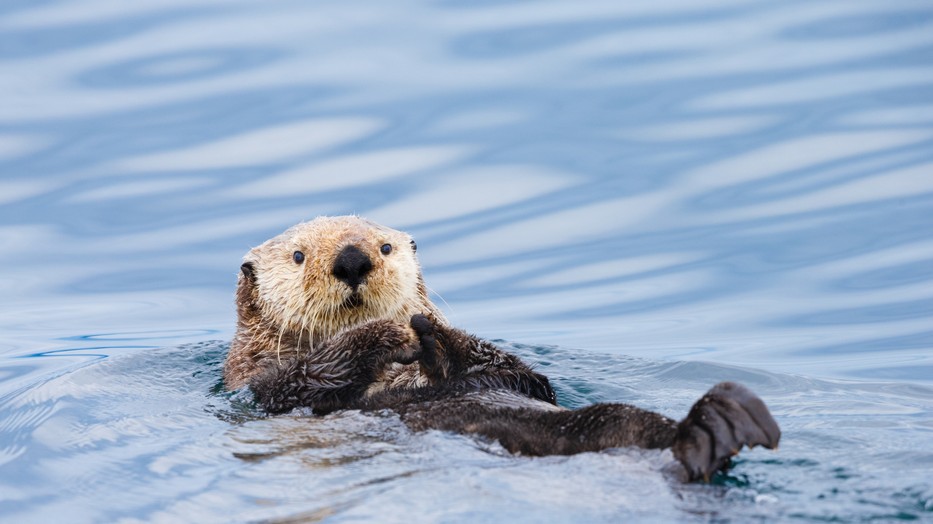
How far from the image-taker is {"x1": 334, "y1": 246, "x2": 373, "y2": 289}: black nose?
539 cm

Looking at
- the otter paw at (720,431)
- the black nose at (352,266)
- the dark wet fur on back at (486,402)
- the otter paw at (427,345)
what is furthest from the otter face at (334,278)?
the otter paw at (720,431)

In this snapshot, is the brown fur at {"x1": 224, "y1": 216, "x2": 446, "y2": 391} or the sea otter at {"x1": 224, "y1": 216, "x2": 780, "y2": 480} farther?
the brown fur at {"x1": 224, "y1": 216, "x2": 446, "y2": 391}

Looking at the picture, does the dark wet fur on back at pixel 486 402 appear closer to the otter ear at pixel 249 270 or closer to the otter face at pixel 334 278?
the otter face at pixel 334 278

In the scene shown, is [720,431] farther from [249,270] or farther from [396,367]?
[249,270]

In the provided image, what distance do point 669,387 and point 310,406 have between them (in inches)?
84.8

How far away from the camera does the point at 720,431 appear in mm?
3877

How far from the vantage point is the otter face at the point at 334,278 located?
5523 millimetres

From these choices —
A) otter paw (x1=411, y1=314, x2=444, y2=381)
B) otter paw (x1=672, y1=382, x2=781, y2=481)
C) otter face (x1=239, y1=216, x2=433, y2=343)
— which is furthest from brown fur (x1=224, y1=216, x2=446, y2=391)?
otter paw (x1=672, y1=382, x2=781, y2=481)

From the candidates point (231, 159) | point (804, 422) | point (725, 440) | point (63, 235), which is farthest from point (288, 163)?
point (725, 440)

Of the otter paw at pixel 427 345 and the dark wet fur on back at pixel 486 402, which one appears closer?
the dark wet fur on back at pixel 486 402

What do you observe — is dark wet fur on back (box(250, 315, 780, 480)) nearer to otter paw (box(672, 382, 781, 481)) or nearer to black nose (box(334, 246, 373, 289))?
otter paw (box(672, 382, 781, 481))

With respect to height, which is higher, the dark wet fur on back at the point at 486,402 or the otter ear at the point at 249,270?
the otter ear at the point at 249,270

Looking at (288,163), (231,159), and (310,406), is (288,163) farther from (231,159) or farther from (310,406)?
(310,406)

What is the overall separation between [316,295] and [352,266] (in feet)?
1.03
